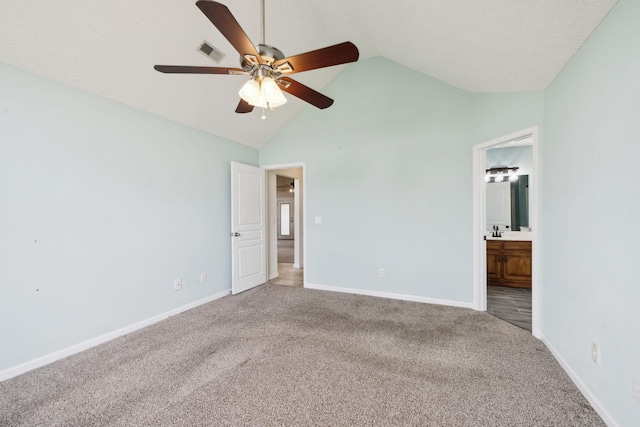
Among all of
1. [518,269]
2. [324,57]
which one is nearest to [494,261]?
[518,269]

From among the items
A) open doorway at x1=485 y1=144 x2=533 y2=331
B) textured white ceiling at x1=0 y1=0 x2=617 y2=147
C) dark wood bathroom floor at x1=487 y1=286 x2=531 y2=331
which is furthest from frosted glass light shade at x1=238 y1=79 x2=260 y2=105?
dark wood bathroom floor at x1=487 y1=286 x2=531 y2=331

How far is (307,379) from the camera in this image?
190 cm

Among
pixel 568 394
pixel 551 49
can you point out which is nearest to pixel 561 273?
pixel 568 394

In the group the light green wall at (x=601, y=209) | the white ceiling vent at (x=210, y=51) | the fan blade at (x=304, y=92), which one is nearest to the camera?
the light green wall at (x=601, y=209)

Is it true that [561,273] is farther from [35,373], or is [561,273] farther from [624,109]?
[35,373]

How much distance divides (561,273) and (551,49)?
1.71 metres

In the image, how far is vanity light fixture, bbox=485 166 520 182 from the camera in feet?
15.5

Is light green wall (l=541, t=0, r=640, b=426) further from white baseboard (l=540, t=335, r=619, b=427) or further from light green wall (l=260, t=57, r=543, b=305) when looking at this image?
light green wall (l=260, t=57, r=543, b=305)

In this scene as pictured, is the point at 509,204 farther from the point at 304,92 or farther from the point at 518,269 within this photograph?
the point at 304,92

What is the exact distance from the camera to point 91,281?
2422 millimetres

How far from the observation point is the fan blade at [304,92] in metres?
1.89

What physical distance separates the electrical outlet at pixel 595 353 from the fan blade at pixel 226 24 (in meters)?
2.75

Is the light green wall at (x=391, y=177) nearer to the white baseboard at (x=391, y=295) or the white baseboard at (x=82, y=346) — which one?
the white baseboard at (x=391, y=295)

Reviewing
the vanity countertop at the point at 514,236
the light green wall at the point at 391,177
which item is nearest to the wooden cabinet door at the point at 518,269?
the vanity countertop at the point at 514,236
